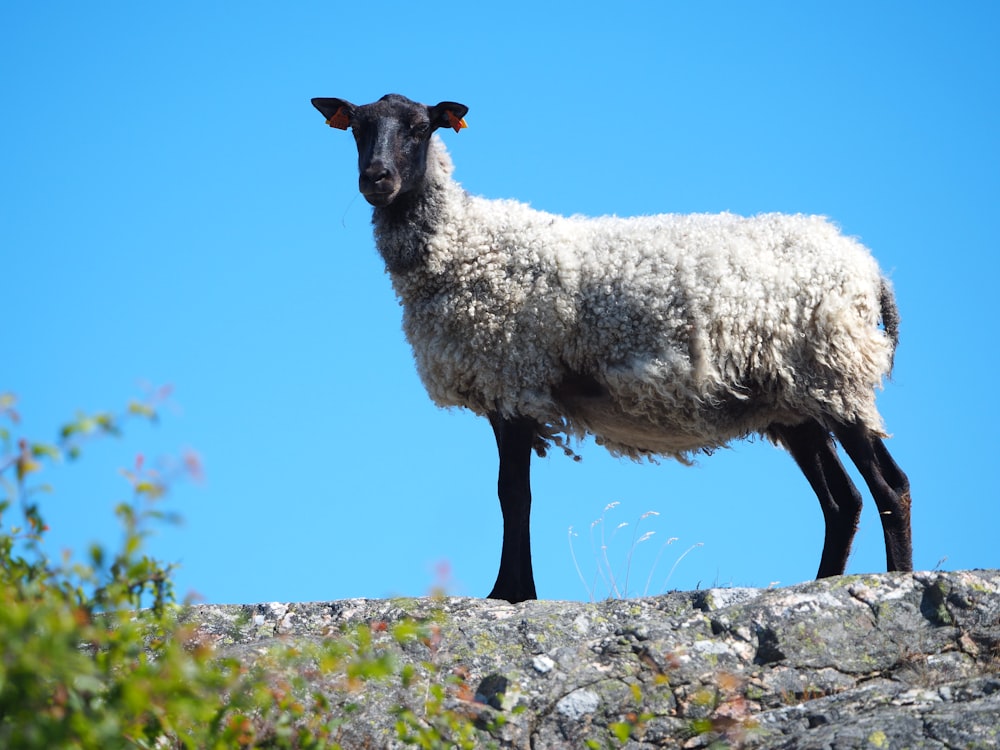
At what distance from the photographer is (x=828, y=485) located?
852 centimetres

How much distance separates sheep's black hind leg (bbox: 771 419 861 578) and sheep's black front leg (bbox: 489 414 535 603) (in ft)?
6.66

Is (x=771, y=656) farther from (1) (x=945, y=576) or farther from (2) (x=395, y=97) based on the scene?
(2) (x=395, y=97)

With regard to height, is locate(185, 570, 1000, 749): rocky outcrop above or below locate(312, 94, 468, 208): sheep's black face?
below

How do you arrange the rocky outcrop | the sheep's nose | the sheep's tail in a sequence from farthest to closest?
the sheep's tail < the sheep's nose < the rocky outcrop

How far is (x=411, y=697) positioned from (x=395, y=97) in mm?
5235

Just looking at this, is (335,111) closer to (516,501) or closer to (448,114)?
(448,114)

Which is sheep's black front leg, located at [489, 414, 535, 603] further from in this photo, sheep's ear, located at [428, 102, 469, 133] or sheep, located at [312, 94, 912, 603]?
sheep's ear, located at [428, 102, 469, 133]

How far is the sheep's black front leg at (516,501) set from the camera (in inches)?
306

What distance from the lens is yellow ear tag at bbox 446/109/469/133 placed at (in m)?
8.92

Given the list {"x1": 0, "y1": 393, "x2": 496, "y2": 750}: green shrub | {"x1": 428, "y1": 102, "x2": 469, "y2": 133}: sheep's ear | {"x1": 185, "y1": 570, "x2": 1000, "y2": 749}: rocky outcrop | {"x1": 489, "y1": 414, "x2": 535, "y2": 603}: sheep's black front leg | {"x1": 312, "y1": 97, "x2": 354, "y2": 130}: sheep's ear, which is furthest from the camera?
{"x1": 312, "y1": 97, "x2": 354, "y2": 130}: sheep's ear

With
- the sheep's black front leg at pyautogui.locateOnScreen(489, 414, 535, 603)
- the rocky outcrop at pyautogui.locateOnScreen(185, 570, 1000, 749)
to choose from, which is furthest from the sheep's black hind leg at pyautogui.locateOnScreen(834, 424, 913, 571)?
the sheep's black front leg at pyautogui.locateOnScreen(489, 414, 535, 603)

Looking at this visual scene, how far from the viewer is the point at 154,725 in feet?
10.6

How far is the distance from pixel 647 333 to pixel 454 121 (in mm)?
2454

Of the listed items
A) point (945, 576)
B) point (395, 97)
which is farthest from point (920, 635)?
point (395, 97)
